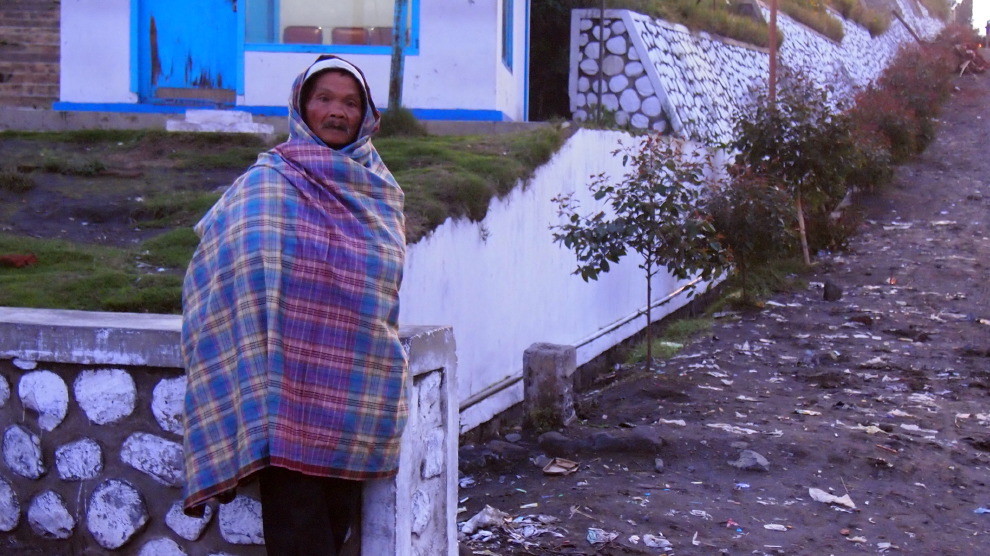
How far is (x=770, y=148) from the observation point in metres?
12.0

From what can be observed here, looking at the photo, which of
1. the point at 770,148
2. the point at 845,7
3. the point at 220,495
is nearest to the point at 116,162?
the point at 220,495

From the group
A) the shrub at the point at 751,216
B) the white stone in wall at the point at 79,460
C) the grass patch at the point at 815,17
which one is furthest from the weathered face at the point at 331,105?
the grass patch at the point at 815,17

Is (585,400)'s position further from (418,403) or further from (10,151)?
(10,151)

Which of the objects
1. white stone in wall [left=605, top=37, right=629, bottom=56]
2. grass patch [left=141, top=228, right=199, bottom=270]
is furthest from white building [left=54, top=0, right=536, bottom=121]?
grass patch [left=141, top=228, right=199, bottom=270]

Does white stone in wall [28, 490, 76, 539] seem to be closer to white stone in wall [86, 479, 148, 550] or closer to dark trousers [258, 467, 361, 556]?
white stone in wall [86, 479, 148, 550]

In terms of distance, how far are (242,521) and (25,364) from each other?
836 mm

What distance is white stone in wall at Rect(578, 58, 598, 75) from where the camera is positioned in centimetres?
1376

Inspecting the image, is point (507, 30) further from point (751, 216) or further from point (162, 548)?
point (162, 548)

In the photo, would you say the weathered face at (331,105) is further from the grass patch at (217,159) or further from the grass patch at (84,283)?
the grass patch at (217,159)

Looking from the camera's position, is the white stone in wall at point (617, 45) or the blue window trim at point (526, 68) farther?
the white stone in wall at point (617, 45)

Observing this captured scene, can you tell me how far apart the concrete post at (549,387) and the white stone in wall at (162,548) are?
381 cm

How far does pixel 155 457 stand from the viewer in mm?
2965

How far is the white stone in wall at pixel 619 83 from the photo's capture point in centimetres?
1364

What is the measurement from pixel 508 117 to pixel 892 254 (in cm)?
557
